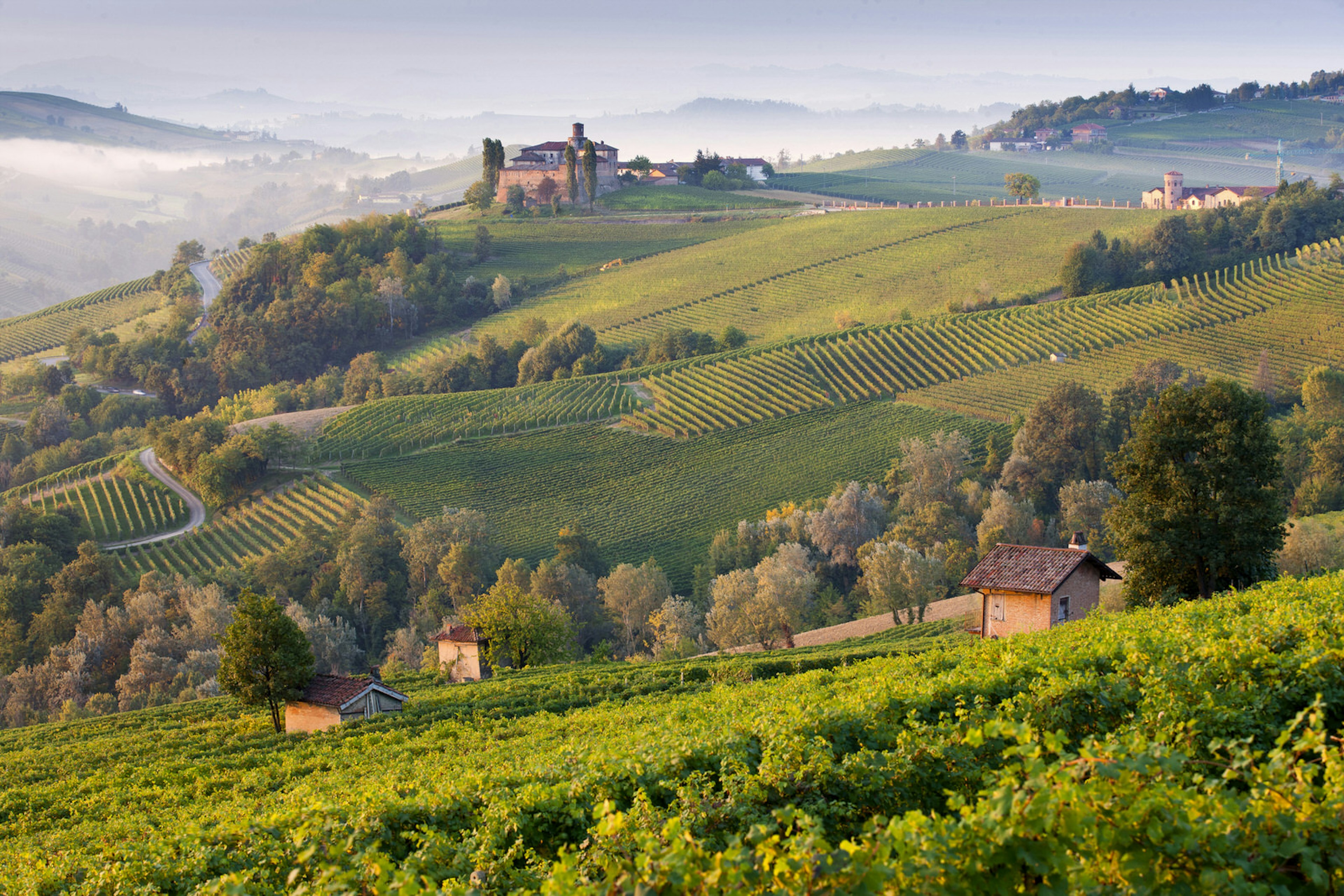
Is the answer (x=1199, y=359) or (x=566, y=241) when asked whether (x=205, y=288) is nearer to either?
(x=566, y=241)

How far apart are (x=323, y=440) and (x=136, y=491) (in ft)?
39.3

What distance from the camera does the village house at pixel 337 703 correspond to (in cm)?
2591

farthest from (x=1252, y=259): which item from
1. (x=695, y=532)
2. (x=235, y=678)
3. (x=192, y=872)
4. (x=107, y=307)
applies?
(x=107, y=307)

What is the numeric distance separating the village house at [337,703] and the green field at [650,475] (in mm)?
26141

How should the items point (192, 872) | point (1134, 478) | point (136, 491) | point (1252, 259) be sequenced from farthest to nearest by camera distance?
point (1252, 259)
point (136, 491)
point (1134, 478)
point (192, 872)

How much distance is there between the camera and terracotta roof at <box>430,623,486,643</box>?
38.2 meters

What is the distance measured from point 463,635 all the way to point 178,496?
36.3 m

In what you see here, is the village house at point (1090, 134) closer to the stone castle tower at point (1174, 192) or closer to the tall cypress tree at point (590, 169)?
the stone castle tower at point (1174, 192)

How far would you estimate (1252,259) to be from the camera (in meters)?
82.6

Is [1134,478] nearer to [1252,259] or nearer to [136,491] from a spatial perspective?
[136,491]

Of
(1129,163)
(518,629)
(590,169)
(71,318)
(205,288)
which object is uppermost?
(1129,163)

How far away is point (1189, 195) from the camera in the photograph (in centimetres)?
11344

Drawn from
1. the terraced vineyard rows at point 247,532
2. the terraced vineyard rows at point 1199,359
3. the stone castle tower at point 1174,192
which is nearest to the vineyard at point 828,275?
the stone castle tower at point 1174,192

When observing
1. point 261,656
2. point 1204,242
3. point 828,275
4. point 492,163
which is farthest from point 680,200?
point 261,656
